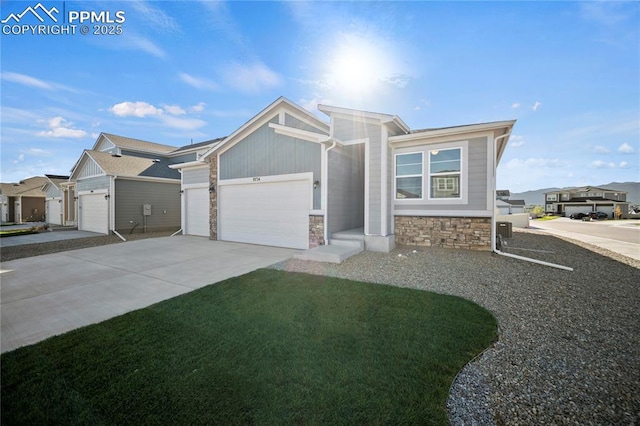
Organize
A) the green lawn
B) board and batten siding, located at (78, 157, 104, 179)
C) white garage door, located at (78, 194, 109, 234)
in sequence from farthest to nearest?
board and batten siding, located at (78, 157, 104, 179)
white garage door, located at (78, 194, 109, 234)
the green lawn

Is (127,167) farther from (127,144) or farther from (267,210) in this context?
(267,210)

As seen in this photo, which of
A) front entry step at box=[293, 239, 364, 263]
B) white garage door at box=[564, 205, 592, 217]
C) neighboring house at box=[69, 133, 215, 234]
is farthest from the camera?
white garage door at box=[564, 205, 592, 217]

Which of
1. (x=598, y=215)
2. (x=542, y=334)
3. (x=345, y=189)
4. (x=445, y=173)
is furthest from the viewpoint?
(x=598, y=215)

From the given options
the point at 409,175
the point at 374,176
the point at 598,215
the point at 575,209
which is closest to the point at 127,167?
the point at 374,176

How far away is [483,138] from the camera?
24.7 feet

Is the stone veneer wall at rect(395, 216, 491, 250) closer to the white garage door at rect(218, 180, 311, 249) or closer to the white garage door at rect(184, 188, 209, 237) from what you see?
the white garage door at rect(218, 180, 311, 249)

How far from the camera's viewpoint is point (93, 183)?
14984mm

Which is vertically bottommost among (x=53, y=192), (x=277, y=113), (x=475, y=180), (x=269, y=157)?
(x=475, y=180)

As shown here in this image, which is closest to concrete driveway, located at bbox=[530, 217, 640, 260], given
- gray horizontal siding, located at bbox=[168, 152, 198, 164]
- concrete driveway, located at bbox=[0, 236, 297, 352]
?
concrete driveway, located at bbox=[0, 236, 297, 352]

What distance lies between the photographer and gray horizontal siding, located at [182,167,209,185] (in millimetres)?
12484

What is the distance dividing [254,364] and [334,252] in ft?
15.5

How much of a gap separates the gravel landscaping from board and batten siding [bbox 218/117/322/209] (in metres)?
3.61

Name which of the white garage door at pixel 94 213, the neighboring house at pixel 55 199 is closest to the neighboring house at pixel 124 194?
the white garage door at pixel 94 213

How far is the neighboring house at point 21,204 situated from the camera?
26.2 m
